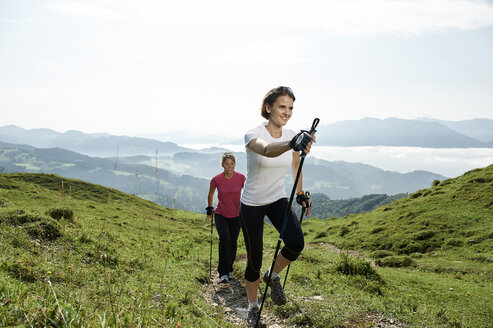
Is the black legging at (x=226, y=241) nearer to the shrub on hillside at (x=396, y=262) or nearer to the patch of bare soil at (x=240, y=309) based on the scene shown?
the patch of bare soil at (x=240, y=309)

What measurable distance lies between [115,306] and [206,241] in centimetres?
1835

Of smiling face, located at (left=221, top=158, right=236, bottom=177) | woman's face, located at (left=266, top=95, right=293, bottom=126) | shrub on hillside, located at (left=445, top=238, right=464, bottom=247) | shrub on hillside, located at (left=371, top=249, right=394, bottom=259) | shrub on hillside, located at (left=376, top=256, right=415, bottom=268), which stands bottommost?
shrub on hillside, located at (left=371, top=249, right=394, bottom=259)

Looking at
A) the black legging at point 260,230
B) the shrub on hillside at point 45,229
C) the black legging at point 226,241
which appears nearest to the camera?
the black legging at point 260,230

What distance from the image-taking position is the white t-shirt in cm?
595

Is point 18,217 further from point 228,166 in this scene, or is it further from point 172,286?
point 228,166

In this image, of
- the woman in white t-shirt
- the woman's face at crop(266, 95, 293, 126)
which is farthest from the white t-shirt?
the woman's face at crop(266, 95, 293, 126)

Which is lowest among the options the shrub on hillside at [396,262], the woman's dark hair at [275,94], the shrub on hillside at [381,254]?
the shrub on hillside at [381,254]

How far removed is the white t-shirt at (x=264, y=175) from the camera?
19.5ft

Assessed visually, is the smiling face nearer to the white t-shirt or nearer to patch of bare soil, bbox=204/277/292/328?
patch of bare soil, bbox=204/277/292/328

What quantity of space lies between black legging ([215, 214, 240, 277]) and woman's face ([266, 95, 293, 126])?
5.59 m

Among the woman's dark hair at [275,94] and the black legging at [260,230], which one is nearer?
the woman's dark hair at [275,94]

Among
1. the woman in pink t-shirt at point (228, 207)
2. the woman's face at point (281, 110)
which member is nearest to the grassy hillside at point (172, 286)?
the woman in pink t-shirt at point (228, 207)

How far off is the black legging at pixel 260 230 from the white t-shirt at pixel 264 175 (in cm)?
15

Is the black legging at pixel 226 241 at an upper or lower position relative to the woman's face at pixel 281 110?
lower
